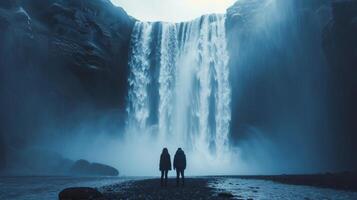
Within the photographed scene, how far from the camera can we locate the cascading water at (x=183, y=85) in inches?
2180

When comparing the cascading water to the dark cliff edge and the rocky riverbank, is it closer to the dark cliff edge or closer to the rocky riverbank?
the dark cliff edge

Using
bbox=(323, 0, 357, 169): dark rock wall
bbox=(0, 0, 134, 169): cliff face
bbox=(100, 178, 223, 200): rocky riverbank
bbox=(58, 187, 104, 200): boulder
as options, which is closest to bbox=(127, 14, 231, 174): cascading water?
bbox=(0, 0, 134, 169): cliff face

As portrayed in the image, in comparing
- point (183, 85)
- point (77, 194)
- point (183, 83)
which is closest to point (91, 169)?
point (183, 85)

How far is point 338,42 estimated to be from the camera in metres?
42.2

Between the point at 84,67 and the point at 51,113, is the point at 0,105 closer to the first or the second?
the point at 51,113

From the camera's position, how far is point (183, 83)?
192 feet

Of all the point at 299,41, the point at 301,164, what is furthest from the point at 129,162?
the point at 299,41

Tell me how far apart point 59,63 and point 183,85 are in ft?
60.8

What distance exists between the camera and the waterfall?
182ft

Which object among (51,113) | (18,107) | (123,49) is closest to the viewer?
(18,107)

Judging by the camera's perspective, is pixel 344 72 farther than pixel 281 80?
No

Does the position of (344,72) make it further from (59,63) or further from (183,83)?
(59,63)

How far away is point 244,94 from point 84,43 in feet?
81.5

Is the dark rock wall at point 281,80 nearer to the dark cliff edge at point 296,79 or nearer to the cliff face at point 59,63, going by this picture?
the dark cliff edge at point 296,79
